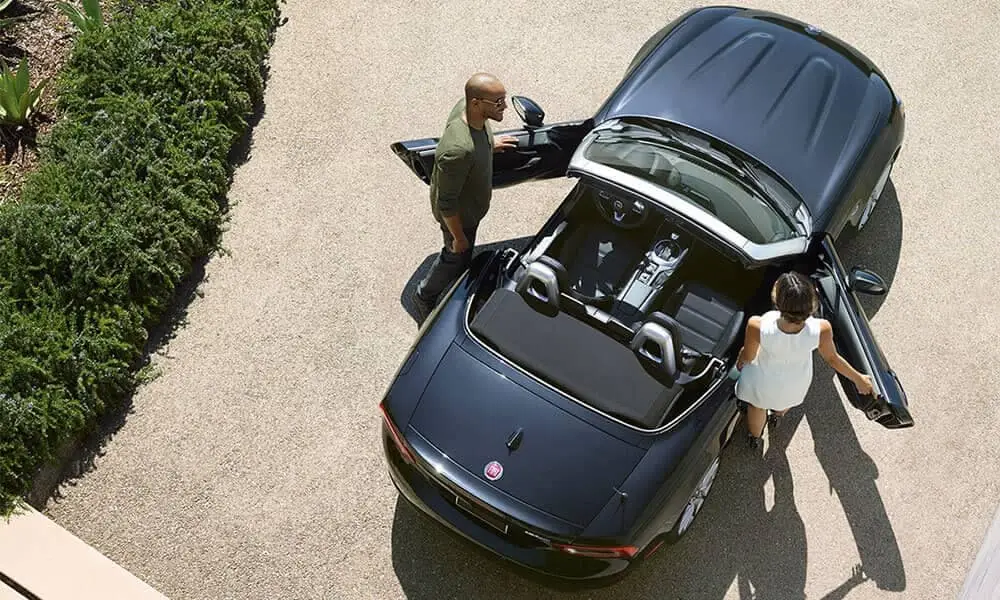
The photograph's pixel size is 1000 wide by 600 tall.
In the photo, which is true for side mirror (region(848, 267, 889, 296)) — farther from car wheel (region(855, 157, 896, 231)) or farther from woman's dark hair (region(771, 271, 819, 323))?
car wheel (region(855, 157, 896, 231))

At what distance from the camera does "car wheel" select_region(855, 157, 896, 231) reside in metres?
5.96

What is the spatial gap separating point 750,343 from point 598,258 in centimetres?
101

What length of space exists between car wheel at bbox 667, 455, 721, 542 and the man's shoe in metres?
1.95

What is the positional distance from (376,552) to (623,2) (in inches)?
187

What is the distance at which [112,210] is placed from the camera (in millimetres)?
5953

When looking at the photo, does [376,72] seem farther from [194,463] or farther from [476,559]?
[476,559]

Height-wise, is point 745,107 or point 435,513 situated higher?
point 745,107

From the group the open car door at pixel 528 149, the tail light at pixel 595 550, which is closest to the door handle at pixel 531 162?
the open car door at pixel 528 149

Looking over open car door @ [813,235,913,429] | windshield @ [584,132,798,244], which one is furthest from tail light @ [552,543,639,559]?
windshield @ [584,132,798,244]

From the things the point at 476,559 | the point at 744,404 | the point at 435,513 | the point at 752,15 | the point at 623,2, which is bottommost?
the point at 476,559

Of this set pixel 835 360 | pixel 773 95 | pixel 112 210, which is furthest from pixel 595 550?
pixel 112 210

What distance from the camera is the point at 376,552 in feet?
17.0

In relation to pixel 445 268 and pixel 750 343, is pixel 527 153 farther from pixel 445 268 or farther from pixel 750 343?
pixel 750 343

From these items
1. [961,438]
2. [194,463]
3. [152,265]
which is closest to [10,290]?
[152,265]
